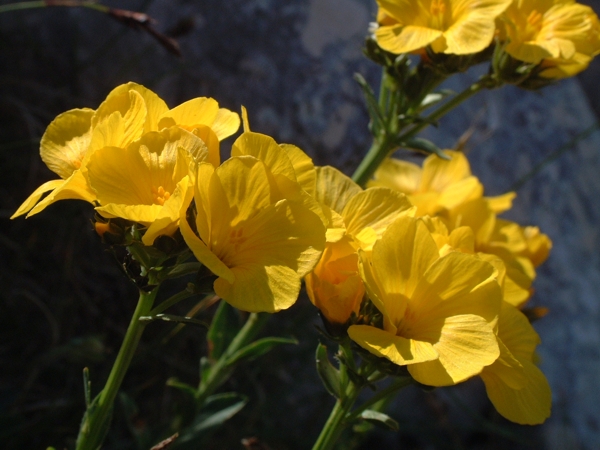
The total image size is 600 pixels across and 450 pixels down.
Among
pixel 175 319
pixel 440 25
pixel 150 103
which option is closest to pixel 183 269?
pixel 175 319

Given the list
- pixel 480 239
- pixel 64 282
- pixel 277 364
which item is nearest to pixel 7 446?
pixel 64 282

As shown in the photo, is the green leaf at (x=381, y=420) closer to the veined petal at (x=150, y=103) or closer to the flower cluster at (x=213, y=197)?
the flower cluster at (x=213, y=197)

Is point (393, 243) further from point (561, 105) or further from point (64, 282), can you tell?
point (561, 105)

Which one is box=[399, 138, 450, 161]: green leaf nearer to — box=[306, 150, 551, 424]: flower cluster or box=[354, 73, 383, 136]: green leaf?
box=[354, 73, 383, 136]: green leaf

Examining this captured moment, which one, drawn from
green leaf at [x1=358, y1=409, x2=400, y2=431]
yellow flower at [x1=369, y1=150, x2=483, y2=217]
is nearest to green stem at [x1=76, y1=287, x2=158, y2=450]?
green leaf at [x1=358, y1=409, x2=400, y2=431]

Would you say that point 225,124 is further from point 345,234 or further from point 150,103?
point 345,234

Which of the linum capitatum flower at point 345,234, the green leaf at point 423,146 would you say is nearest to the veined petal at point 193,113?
the linum capitatum flower at point 345,234
